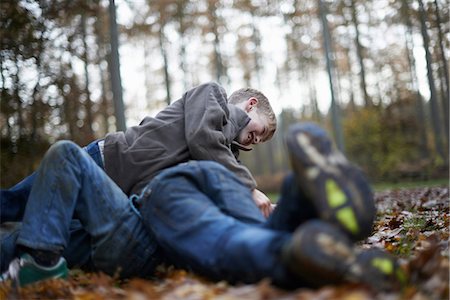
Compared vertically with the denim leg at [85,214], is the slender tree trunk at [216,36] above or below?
above

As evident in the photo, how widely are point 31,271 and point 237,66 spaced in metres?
24.9

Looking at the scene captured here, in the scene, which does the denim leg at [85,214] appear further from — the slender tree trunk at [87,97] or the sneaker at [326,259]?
the slender tree trunk at [87,97]

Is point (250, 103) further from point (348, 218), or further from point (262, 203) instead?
point (348, 218)

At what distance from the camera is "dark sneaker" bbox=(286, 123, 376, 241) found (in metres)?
1.90

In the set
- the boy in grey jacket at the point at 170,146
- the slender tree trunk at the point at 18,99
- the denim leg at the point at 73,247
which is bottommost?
the denim leg at the point at 73,247

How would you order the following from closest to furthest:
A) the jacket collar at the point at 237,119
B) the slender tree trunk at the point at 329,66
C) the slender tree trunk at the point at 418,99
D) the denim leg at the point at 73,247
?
1. the denim leg at the point at 73,247
2. the jacket collar at the point at 237,119
3. the slender tree trunk at the point at 329,66
4. the slender tree trunk at the point at 418,99

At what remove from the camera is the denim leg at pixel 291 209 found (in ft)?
6.73

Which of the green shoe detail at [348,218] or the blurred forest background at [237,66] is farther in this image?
the blurred forest background at [237,66]

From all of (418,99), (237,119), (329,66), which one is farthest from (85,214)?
(418,99)

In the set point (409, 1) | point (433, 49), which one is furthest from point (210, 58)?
point (433, 49)

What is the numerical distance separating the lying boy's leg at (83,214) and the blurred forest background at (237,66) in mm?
6472

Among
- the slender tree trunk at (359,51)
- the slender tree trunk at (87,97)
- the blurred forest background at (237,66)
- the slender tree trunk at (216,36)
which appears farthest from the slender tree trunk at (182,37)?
the slender tree trunk at (87,97)

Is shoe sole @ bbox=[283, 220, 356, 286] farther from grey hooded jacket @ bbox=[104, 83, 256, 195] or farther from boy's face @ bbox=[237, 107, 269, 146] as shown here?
boy's face @ bbox=[237, 107, 269, 146]

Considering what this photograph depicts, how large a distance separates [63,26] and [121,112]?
2.39 meters
